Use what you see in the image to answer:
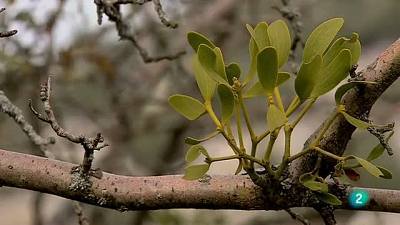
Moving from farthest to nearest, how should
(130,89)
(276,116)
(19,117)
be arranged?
(130,89)
(19,117)
(276,116)

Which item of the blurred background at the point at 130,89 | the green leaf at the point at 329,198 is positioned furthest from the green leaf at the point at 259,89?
the blurred background at the point at 130,89

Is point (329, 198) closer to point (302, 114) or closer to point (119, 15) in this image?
point (302, 114)

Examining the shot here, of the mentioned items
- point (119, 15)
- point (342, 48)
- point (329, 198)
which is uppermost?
point (119, 15)

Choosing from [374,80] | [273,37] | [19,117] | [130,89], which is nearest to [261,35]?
[273,37]

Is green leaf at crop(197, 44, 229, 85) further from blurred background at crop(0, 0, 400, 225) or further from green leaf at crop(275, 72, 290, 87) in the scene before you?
blurred background at crop(0, 0, 400, 225)

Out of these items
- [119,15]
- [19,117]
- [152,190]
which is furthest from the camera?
[119,15]

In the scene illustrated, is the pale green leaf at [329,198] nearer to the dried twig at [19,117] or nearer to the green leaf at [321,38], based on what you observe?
the green leaf at [321,38]
